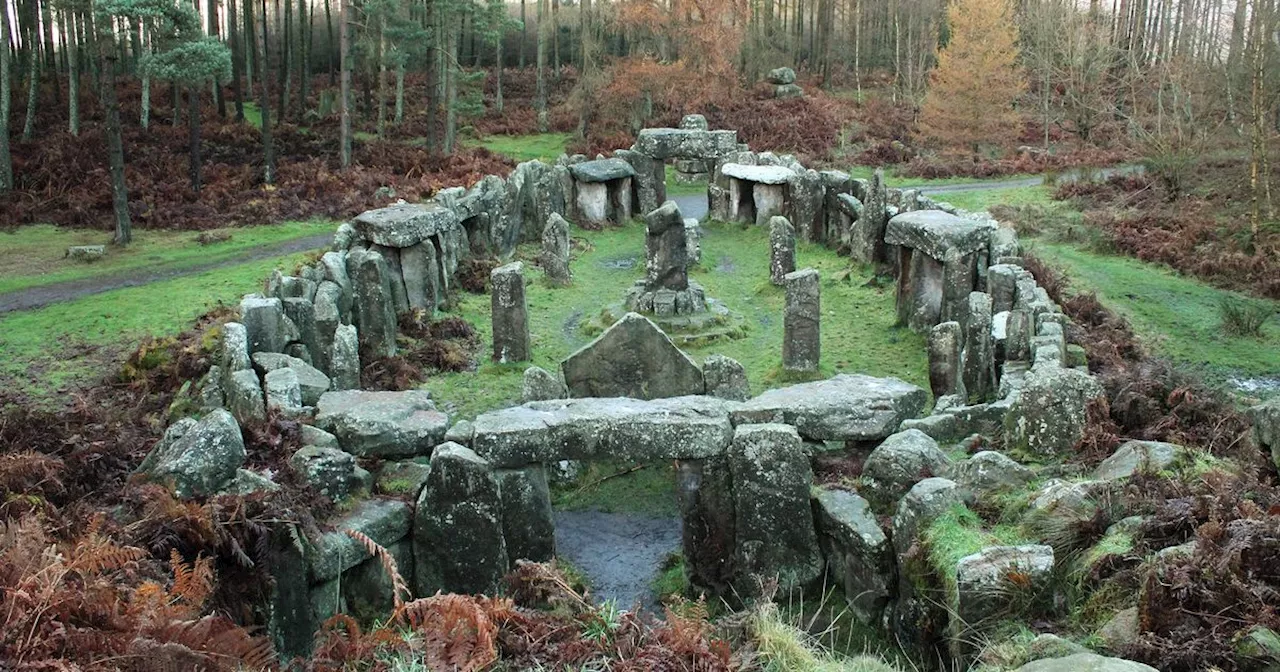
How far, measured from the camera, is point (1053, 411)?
9.69 meters

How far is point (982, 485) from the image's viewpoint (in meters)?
9.03

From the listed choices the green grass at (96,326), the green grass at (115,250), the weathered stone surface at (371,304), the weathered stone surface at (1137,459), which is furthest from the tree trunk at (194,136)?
the weathered stone surface at (1137,459)

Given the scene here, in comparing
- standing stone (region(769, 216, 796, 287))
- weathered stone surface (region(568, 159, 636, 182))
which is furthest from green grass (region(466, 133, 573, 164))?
standing stone (region(769, 216, 796, 287))

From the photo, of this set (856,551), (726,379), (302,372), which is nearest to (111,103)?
(302,372)

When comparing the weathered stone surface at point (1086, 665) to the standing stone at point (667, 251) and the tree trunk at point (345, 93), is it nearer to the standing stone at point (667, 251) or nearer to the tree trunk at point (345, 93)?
the standing stone at point (667, 251)

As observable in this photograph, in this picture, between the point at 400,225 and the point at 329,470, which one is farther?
the point at 400,225

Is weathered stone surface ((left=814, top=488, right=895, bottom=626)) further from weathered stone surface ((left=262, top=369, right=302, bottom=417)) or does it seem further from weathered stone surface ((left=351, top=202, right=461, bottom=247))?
weathered stone surface ((left=351, top=202, right=461, bottom=247))

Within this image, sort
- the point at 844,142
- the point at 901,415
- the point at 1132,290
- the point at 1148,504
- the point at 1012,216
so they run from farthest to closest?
the point at 844,142
the point at 1012,216
the point at 1132,290
the point at 901,415
the point at 1148,504

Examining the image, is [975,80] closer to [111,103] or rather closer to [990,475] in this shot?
[111,103]

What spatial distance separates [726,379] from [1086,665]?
27.5ft

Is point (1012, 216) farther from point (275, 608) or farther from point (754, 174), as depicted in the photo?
point (275, 608)

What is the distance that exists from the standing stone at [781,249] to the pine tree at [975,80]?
58.1ft

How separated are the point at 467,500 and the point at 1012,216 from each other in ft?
62.4

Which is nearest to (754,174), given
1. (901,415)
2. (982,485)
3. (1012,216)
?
(1012,216)
